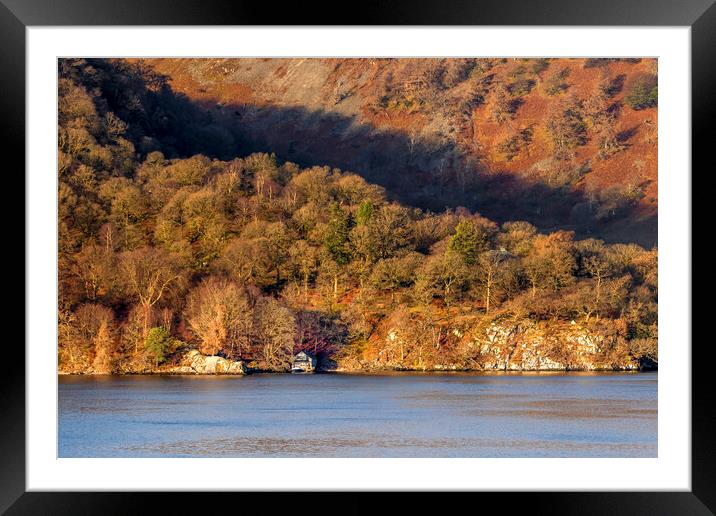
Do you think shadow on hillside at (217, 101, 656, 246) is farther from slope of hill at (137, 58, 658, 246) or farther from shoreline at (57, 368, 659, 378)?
shoreline at (57, 368, 659, 378)

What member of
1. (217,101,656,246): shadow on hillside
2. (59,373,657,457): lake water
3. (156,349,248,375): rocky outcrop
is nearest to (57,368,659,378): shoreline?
(156,349,248,375): rocky outcrop

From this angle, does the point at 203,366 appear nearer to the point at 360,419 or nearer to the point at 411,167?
the point at 360,419

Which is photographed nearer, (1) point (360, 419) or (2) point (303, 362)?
(1) point (360, 419)
